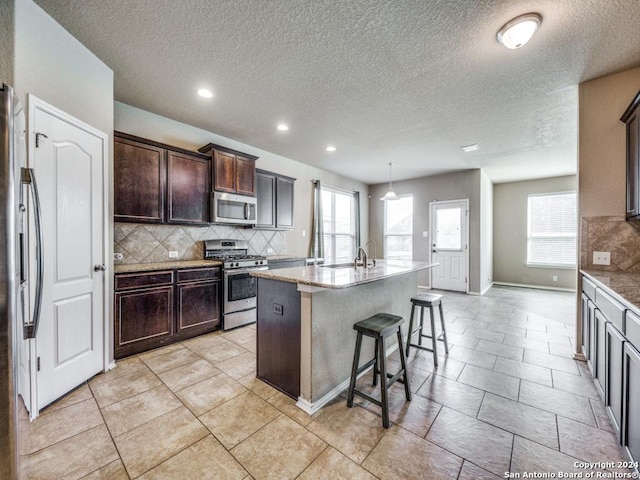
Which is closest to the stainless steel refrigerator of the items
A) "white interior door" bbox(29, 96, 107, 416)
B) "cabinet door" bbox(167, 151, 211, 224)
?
"white interior door" bbox(29, 96, 107, 416)

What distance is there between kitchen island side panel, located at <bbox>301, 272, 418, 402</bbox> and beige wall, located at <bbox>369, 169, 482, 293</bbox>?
424 cm

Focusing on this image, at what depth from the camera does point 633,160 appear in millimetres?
2258

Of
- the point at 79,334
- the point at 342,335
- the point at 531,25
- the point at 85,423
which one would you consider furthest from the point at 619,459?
the point at 79,334

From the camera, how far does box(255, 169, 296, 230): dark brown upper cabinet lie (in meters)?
4.49

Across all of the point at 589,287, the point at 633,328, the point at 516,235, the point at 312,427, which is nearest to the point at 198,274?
the point at 312,427

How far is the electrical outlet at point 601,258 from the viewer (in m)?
2.54

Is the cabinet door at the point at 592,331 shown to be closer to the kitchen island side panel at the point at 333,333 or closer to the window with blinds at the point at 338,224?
the kitchen island side panel at the point at 333,333

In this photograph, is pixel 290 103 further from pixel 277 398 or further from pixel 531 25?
pixel 277 398

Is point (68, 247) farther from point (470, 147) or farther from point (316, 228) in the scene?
point (470, 147)

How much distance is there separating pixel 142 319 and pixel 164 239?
3.61 feet

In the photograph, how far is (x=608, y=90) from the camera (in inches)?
99.8

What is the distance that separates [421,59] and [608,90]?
6.07 feet

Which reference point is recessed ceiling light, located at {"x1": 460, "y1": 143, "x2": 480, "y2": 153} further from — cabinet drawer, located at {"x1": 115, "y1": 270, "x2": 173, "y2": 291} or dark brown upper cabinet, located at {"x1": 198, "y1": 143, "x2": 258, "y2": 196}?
cabinet drawer, located at {"x1": 115, "y1": 270, "x2": 173, "y2": 291}

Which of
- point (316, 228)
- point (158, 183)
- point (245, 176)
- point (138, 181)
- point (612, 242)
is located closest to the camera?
point (612, 242)
